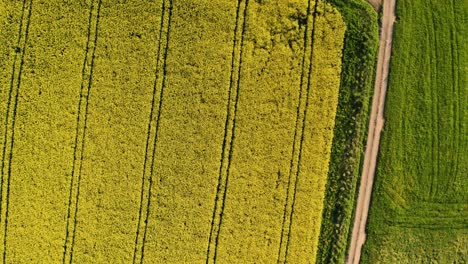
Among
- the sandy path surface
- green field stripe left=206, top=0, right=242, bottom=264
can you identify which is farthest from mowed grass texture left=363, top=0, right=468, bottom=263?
green field stripe left=206, top=0, right=242, bottom=264

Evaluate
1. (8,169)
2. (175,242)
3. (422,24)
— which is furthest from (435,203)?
(8,169)

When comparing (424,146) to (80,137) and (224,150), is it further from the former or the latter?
(80,137)

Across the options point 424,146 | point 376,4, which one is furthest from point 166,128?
point 424,146

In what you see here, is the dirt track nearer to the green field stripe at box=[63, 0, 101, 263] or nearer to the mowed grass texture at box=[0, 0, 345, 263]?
the mowed grass texture at box=[0, 0, 345, 263]

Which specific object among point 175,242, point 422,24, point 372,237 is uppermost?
point 422,24

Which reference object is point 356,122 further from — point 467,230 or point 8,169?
point 8,169

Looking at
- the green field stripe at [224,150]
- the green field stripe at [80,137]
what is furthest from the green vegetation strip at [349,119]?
the green field stripe at [80,137]

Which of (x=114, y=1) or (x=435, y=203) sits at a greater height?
(x=114, y=1)
